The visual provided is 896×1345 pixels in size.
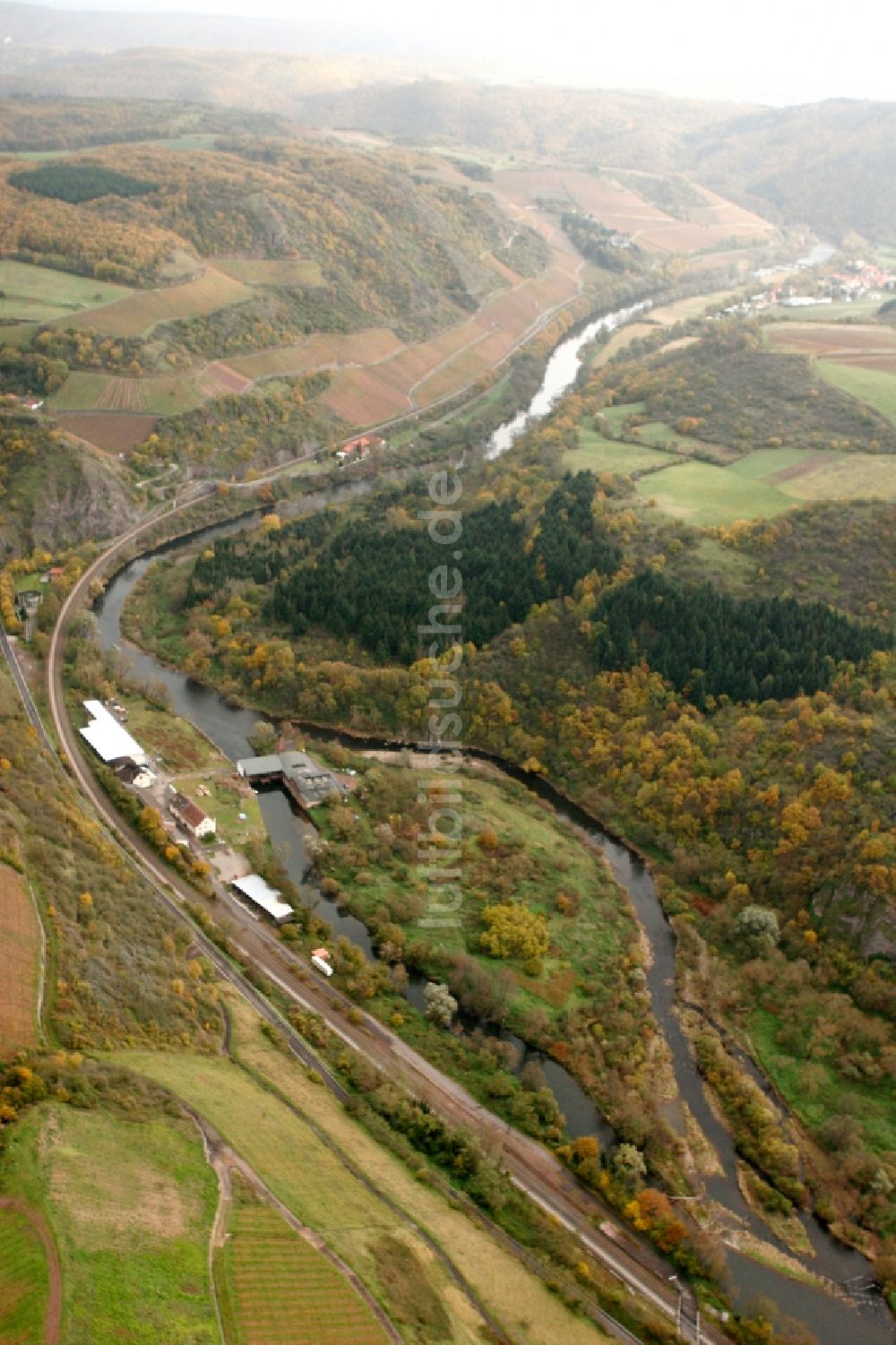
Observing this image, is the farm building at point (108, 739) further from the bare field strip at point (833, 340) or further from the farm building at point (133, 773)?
the bare field strip at point (833, 340)

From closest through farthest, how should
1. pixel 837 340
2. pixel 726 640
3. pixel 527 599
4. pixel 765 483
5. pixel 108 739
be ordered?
pixel 108 739
pixel 726 640
pixel 527 599
pixel 765 483
pixel 837 340

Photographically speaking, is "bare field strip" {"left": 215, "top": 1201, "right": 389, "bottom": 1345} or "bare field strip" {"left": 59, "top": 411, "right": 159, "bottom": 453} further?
"bare field strip" {"left": 59, "top": 411, "right": 159, "bottom": 453}

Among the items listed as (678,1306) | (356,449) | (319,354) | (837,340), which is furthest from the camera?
(319,354)

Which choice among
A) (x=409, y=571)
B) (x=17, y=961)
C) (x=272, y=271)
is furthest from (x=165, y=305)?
(x=17, y=961)

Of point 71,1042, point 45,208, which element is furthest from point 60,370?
point 71,1042

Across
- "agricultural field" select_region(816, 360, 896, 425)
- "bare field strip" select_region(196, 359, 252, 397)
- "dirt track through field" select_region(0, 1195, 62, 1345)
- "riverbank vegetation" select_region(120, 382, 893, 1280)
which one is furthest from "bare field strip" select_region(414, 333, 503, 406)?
"dirt track through field" select_region(0, 1195, 62, 1345)

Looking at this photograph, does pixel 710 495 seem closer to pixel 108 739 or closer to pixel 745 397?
pixel 745 397

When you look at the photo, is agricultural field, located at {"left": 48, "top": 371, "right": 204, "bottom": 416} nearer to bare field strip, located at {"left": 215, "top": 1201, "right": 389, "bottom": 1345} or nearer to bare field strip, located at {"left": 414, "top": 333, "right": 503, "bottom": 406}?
bare field strip, located at {"left": 414, "top": 333, "right": 503, "bottom": 406}
